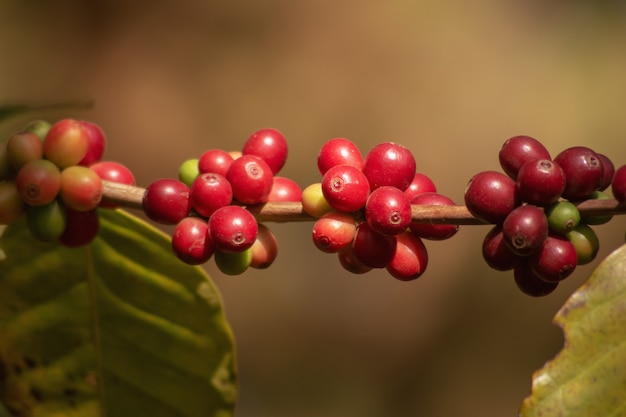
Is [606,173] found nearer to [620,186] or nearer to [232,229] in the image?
[620,186]

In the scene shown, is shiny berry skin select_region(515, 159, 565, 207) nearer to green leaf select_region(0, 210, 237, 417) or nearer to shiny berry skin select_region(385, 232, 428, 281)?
shiny berry skin select_region(385, 232, 428, 281)

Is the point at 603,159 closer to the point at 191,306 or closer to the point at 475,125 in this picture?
the point at 191,306

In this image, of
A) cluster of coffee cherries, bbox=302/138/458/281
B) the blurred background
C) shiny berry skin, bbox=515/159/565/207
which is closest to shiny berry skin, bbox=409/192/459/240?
cluster of coffee cherries, bbox=302/138/458/281

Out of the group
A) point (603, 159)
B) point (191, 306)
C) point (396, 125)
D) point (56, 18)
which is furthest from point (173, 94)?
point (603, 159)

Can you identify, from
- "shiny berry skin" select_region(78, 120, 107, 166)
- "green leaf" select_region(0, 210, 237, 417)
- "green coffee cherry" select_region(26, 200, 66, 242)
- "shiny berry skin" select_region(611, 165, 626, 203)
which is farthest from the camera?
"green leaf" select_region(0, 210, 237, 417)

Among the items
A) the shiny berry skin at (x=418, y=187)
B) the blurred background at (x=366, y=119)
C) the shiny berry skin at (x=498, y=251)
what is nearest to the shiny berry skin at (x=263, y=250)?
the shiny berry skin at (x=418, y=187)

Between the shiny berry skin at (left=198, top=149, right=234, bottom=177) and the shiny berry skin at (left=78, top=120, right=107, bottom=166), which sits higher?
the shiny berry skin at (left=198, top=149, right=234, bottom=177)
